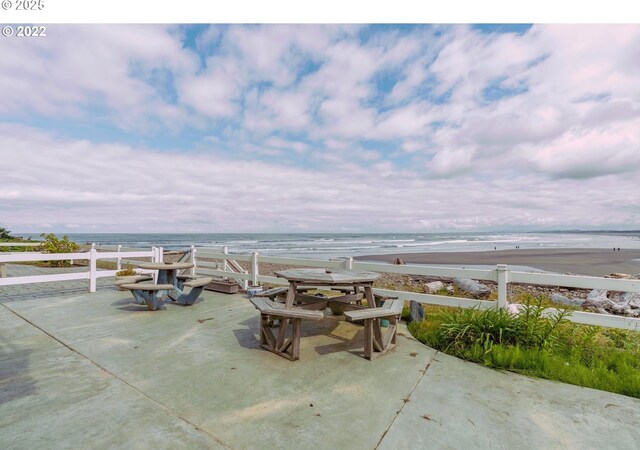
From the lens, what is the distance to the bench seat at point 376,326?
12.6 feet

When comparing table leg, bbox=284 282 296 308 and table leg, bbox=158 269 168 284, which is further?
table leg, bbox=158 269 168 284

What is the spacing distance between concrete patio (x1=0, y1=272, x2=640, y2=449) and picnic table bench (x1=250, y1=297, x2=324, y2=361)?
13cm

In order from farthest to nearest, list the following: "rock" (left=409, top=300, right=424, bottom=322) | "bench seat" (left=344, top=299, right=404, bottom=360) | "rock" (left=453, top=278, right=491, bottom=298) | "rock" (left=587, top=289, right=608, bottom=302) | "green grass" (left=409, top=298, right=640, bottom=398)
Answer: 1. "rock" (left=453, top=278, right=491, bottom=298)
2. "rock" (left=587, top=289, right=608, bottom=302)
3. "rock" (left=409, top=300, right=424, bottom=322)
4. "bench seat" (left=344, top=299, right=404, bottom=360)
5. "green grass" (left=409, top=298, right=640, bottom=398)

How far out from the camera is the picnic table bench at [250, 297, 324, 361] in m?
3.85

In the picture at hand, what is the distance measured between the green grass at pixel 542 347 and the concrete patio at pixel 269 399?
0.22 m

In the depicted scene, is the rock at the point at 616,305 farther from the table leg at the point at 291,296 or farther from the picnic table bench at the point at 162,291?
the picnic table bench at the point at 162,291

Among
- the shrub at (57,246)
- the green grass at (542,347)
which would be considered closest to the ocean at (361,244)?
the shrub at (57,246)

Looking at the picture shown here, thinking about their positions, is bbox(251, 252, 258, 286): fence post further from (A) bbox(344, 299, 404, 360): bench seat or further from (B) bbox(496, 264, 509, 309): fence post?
(B) bbox(496, 264, 509, 309): fence post

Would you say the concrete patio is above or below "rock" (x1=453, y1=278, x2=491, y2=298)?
above

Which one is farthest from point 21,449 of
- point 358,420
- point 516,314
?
point 516,314

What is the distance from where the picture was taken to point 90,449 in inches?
88.7

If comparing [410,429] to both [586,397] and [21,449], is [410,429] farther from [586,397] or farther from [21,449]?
[21,449]

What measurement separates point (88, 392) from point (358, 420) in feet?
8.50

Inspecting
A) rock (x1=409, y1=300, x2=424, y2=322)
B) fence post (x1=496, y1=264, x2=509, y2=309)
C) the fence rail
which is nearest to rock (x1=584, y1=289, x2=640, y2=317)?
the fence rail
